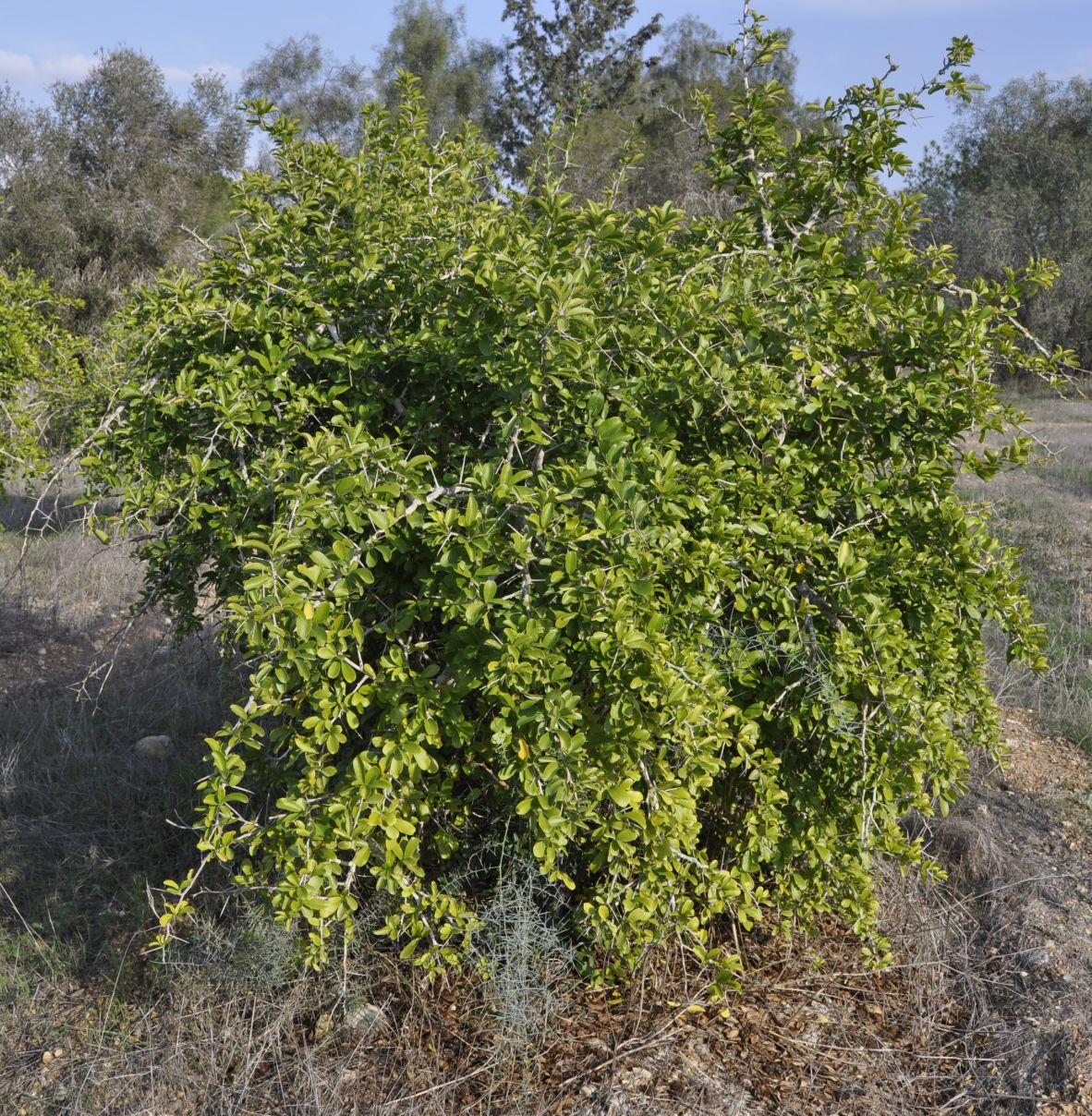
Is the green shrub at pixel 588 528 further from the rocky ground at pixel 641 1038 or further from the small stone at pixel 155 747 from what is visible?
the small stone at pixel 155 747

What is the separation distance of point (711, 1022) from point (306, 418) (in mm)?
1948

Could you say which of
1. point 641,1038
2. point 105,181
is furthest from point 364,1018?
point 105,181

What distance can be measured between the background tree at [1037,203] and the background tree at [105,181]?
14365mm

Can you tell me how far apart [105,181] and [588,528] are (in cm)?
1743

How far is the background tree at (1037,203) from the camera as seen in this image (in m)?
20.6

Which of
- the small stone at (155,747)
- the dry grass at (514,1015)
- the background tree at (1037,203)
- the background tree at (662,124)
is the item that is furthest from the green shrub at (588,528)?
the background tree at (1037,203)

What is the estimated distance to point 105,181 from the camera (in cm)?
1684

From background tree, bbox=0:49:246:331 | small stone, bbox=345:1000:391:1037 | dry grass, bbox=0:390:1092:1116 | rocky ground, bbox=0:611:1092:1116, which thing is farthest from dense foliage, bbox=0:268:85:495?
background tree, bbox=0:49:246:331

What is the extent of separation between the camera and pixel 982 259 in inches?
819

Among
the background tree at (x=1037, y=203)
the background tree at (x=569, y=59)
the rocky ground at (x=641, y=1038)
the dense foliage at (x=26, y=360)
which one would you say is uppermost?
the background tree at (x=569, y=59)

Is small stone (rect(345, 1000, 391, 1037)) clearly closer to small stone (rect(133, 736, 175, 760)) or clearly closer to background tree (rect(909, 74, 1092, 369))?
small stone (rect(133, 736, 175, 760))

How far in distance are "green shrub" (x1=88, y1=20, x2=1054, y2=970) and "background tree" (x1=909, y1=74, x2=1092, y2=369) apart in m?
19.7

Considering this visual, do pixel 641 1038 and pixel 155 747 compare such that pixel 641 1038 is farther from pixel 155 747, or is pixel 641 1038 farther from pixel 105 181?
pixel 105 181

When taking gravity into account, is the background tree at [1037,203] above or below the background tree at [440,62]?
below
